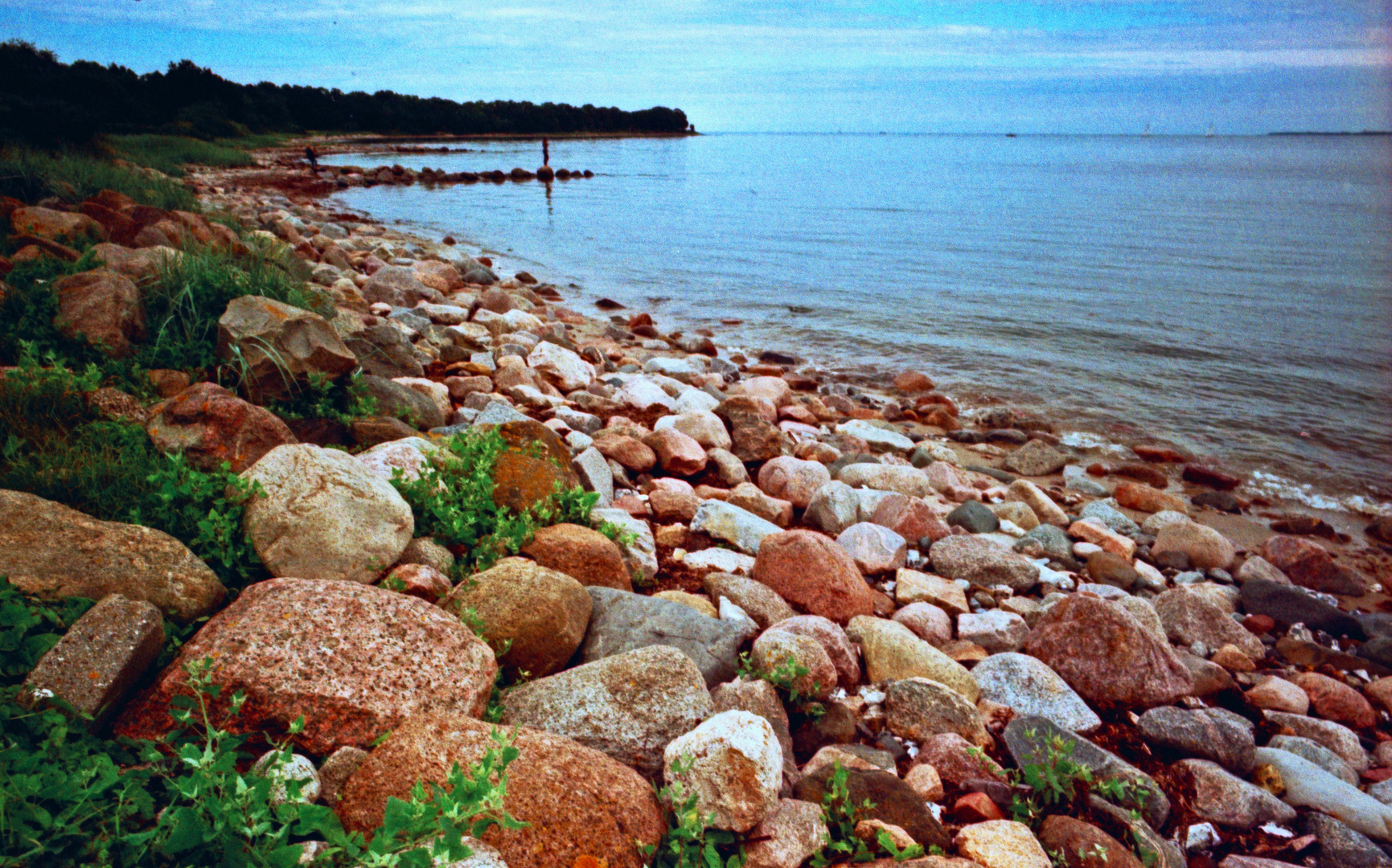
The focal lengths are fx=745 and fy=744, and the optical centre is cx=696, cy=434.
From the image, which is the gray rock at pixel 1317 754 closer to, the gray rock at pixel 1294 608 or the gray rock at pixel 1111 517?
the gray rock at pixel 1294 608

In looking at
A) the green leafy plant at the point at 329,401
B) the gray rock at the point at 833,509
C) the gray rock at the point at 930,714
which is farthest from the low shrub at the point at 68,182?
the gray rock at the point at 930,714

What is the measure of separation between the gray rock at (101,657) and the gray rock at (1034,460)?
793 cm

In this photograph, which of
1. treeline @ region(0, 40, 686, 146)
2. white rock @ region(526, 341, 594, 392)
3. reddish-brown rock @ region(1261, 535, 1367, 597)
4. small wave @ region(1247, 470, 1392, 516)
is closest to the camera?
reddish-brown rock @ region(1261, 535, 1367, 597)

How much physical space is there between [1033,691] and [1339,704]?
220 cm

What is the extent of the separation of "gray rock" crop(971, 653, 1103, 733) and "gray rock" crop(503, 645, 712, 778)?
180 centimetres

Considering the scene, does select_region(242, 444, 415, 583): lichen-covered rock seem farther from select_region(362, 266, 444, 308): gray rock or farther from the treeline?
the treeline

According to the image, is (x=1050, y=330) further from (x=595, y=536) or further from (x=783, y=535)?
(x=595, y=536)

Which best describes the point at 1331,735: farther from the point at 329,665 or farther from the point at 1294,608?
the point at 329,665

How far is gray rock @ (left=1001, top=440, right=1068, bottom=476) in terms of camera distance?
8266 mm

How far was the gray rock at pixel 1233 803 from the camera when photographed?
10.8ft

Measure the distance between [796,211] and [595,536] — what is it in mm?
30090

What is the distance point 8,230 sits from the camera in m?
6.48

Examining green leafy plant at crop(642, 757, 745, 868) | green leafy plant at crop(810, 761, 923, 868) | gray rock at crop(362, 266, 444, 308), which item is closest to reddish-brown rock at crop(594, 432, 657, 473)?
green leafy plant at crop(810, 761, 923, 868)

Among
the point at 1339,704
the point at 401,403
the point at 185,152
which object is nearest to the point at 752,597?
the point at 401,403
